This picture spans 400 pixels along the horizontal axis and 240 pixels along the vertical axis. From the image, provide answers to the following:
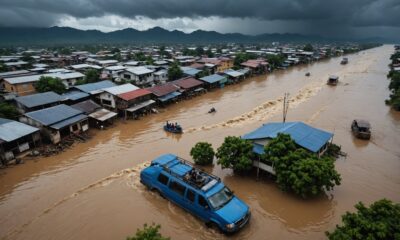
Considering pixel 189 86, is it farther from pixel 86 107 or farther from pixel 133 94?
pixel 86 107

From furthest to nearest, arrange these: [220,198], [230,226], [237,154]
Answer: [237,154] → [220,198] → [230,226]

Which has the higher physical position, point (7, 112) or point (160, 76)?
point (160, 76)

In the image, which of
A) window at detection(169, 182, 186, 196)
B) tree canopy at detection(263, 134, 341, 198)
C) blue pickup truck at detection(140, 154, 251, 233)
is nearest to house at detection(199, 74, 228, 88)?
tree canopy at detection(263, 134, 341, 198)

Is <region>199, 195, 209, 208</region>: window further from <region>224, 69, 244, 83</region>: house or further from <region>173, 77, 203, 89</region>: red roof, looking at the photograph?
<region>224, 69, 244, 83</region>: house

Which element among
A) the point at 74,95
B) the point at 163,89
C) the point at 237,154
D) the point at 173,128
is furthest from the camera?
the point at 163,89

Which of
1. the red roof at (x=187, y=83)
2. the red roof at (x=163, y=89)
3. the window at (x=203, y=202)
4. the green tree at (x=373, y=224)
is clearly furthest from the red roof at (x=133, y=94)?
the green tree at (x=373, y=224)

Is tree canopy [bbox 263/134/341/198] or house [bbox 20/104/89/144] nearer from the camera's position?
tree canopy [bbox 263/134/341/198]

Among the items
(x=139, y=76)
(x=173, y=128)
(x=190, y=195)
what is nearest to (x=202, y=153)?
(x=190, y=195)
